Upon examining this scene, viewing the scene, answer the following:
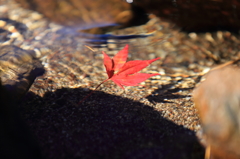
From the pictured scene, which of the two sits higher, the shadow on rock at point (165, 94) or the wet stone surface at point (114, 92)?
the wet stone surface at point (114, 92)

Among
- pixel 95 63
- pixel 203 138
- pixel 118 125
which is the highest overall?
pixel 95 63

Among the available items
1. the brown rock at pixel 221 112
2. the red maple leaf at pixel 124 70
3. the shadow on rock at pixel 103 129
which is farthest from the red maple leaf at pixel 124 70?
the brown rock at pixel 221 112

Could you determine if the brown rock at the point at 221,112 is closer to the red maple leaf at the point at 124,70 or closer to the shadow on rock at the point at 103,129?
the shadow on rock at the point at 103,129

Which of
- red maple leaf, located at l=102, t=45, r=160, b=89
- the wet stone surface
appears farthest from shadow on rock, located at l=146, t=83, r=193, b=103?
red maple leaf, located at l=102, t=45, r=160, b=89

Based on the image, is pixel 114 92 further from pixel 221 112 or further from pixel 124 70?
pixel 221 112

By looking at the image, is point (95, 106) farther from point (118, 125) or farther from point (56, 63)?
point (56, 63)

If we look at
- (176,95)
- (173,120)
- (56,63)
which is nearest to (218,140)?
(173,120)

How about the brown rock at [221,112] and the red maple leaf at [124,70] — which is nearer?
the brown rock at [221,112]
